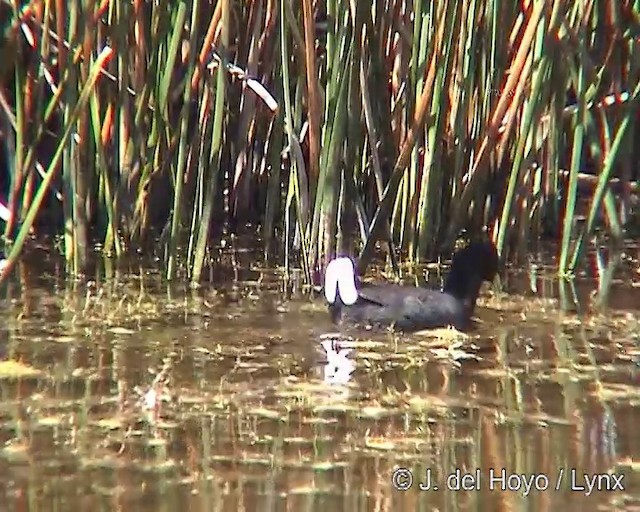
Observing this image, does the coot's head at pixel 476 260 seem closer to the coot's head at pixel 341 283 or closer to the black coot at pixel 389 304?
the black coot at pixel 389 304

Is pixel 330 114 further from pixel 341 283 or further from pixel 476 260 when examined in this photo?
pixel 476 260

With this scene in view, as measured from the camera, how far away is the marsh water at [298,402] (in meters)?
2.52

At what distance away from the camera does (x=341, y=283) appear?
12.2 ft

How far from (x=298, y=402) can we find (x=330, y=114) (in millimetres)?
1037

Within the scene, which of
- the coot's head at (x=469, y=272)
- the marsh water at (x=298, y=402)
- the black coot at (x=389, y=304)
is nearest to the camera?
the marsh water at (x=298, y=402)

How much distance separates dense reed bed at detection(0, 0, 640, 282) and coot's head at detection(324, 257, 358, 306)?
0.20 m

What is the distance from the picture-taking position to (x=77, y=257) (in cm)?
430

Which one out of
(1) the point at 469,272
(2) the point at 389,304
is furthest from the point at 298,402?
(1) the point at 469,272

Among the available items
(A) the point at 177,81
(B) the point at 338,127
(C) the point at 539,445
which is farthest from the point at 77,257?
(C) the point at 539,445

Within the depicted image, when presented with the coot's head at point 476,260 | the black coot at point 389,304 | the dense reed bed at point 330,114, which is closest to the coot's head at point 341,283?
the black coot at point 389,304

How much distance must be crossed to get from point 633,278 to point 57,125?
6.40ft

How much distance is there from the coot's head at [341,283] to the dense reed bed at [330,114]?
197mm

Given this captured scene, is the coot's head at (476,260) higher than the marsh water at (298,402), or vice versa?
the coot's head at (476,260)

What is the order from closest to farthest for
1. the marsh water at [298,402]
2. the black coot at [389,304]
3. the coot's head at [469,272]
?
the marsh water at [298,402] → the black coot at [389,304] → the coot's head at [469,272]
